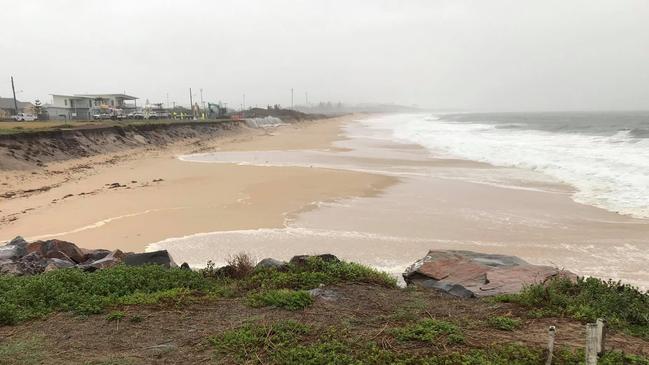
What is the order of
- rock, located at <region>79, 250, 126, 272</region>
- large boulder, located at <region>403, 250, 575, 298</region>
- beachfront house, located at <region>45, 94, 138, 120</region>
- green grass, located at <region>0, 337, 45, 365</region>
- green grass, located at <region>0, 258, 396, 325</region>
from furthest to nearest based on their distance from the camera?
beachfront house, located at <region>45, 94, 138, 120</region>, rock, located at <region>79, 250, 126, 272</region>, large boulder, located at <region>403, 250, 575, 298</region>, green grass, located at <region>0, 258, 396, 325</region>, green grass, located at <region>0, 337, 45, 365</region>

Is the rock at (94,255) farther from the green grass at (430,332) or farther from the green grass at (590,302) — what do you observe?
the green grass at (590,302)

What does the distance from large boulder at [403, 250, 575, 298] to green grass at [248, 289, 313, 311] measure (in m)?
2.33

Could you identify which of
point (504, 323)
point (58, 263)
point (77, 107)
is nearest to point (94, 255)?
point (58, 263)

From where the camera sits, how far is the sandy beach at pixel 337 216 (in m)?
10.3

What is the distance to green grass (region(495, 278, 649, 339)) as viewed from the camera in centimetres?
523

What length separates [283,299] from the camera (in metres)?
5.88

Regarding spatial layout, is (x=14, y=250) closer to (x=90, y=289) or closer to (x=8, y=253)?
(x=8, y=253)

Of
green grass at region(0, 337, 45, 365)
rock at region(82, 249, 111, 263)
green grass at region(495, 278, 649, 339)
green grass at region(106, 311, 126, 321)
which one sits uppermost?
green grass at region(0, 337, 45, 365)

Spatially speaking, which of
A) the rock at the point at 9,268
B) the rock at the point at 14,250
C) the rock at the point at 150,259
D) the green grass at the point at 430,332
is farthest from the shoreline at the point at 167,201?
the green grass at the point at 430,332

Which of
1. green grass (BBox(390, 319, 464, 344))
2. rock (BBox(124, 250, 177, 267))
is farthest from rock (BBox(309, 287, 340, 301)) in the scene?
rock (BBox(124, 250, 177, 267))

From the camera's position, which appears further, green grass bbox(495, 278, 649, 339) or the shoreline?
the shoreline

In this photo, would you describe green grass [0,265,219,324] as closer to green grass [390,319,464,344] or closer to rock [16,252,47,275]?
rock [16,252,47,275]

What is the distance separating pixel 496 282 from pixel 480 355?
2913mm

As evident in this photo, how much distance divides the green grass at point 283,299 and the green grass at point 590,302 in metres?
2.67
